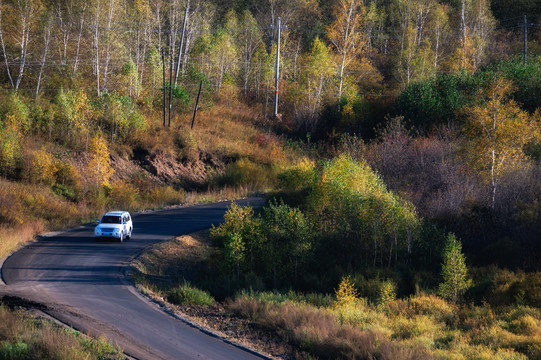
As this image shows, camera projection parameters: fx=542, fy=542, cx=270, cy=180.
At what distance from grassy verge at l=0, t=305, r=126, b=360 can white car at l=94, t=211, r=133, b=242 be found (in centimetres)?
1308

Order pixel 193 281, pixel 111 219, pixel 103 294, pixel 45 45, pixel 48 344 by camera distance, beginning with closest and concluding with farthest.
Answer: pixel 48 344 < pixel 103 294 < pixel 193 281 < pixel 111 219 < pixel 45 45

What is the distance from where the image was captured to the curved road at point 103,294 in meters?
15.1

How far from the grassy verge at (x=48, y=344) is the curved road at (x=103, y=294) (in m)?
0.68

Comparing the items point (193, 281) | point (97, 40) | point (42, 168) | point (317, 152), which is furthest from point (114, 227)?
point (317, 152)

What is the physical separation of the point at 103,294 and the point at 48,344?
576cm

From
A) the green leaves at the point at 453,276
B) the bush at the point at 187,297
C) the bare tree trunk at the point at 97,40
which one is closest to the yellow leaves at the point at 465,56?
the bare tree trunk at the point at 97,40

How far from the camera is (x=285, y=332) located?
55.8 ft

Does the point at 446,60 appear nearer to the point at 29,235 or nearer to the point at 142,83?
the point at 142,83

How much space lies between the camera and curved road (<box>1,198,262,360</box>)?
15.1 m

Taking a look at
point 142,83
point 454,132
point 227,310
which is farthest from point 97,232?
point 142,83

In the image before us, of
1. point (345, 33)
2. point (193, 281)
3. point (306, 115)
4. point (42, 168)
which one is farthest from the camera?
point (306, 115)

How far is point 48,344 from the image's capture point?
45.4 ft

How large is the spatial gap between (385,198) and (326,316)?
12.2 meters

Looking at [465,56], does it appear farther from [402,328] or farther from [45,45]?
[402,328]
